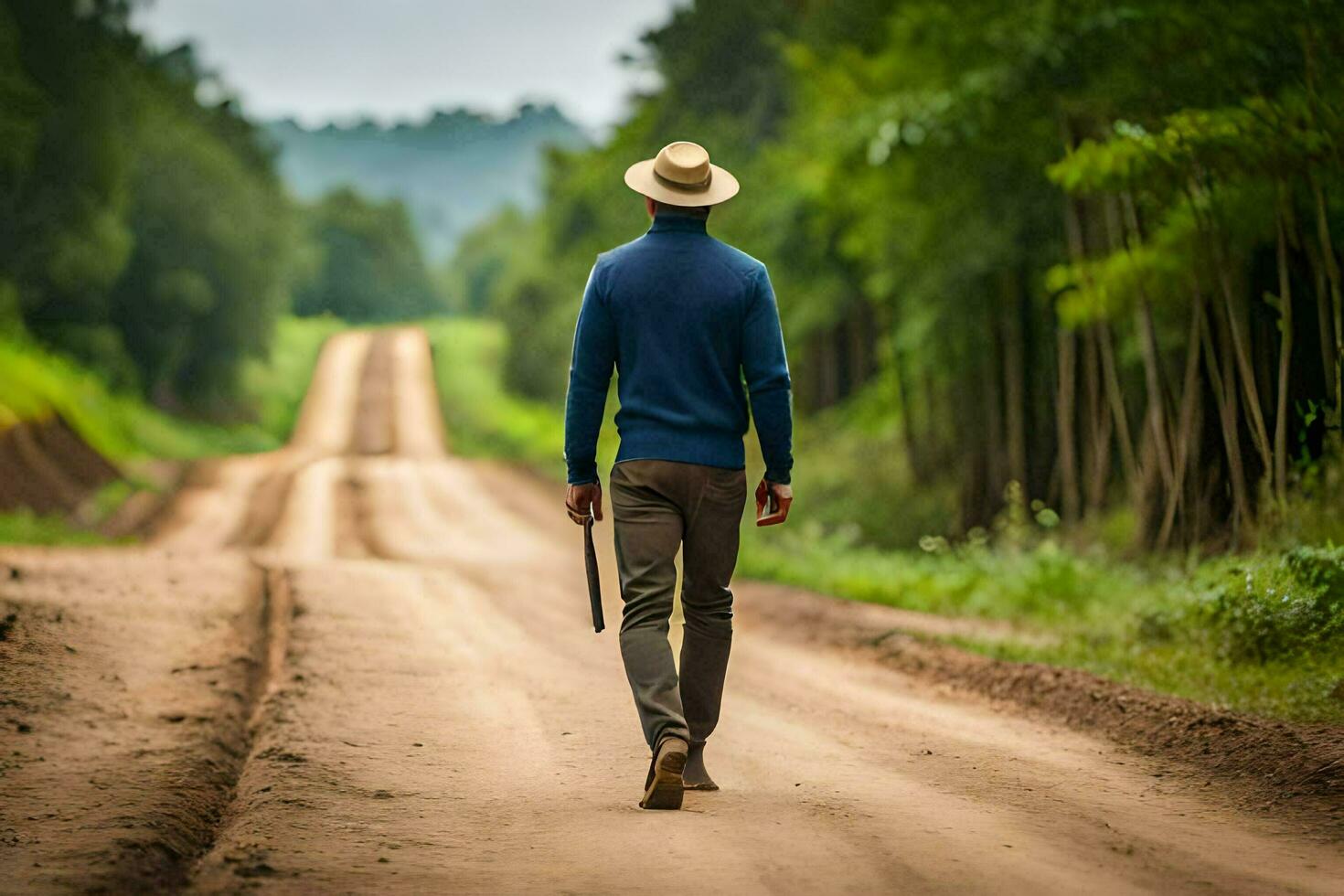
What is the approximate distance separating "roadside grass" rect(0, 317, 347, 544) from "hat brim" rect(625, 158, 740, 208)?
15154 millimetres

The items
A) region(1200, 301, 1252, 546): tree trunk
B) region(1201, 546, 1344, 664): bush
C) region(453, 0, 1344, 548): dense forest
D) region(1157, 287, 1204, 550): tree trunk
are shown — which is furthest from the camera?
region(1157, 287, 1204, 550): tree trunk

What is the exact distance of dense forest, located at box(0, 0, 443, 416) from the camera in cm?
3142

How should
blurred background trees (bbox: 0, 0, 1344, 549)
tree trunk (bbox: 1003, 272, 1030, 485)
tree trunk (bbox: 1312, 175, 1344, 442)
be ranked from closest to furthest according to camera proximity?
tree trunk (bbox: 1312, 175, 1344, 442) → blurred background trees (bbox: 0, 0, 1344, 549) → tree trunk (bbox: 1003, 272, 1030, 485)

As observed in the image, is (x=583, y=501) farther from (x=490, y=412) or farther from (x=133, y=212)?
(x=490, y=412)

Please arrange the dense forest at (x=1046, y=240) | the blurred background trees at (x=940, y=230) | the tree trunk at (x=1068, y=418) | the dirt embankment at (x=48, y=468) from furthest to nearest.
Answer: the dirt embankment at (x=48, y=468) < the tree trunk at (x=1068, y=418) < the blurred background trees at (x=940, y=230) < the dense forest at (x=1046, y=240)

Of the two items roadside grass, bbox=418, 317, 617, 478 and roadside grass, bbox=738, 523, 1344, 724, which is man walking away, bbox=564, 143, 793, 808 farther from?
roadside grass, bbox=418, 317, 617, 478

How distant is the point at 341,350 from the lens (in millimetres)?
59812

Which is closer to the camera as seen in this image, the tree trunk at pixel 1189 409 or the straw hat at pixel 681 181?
the straw hat at pixel 681 181

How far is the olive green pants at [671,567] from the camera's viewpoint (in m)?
5.27

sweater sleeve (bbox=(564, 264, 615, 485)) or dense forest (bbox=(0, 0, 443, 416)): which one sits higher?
dense forest (bbox=(0, 0, 443, 416))

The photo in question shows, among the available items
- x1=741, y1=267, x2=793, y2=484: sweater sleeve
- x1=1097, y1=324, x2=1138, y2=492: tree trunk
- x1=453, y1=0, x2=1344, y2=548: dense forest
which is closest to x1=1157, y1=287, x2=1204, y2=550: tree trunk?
x1=453, y1=0, x2=1344, y2=548: dense forest

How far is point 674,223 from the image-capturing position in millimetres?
5473

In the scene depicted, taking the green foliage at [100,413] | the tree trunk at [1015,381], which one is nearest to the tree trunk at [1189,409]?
the tree trunk at [1015,381]

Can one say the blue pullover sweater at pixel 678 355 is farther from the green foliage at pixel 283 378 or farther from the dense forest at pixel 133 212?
the green foliage at pixel 283 378
